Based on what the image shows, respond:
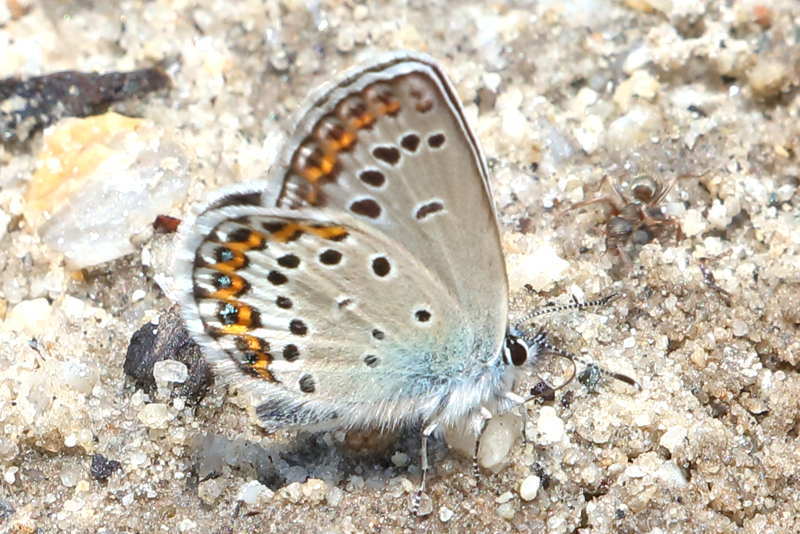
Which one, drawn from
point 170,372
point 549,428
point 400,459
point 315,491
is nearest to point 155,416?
point 170,372

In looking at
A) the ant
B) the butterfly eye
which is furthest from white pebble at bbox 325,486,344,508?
the ant

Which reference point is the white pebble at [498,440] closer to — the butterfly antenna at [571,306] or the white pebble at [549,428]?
the white pebble at [549,428]

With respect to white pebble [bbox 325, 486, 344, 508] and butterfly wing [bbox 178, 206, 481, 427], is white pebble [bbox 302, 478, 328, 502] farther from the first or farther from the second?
butterfly wing [bbox 178, 206, 481, 427]

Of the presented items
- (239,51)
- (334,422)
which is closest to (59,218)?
(239,51)

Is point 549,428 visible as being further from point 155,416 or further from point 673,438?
point 155,416

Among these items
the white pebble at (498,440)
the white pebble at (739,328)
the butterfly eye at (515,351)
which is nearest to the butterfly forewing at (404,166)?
the butterfly eye at (515,351)

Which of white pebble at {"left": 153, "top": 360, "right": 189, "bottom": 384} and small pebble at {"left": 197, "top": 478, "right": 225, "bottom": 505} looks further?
white pebble at {"left": 153, "top": 360, "right": 189, "bottom": 384}

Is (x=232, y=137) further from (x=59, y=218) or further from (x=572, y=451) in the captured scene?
(x=572, y=451)
